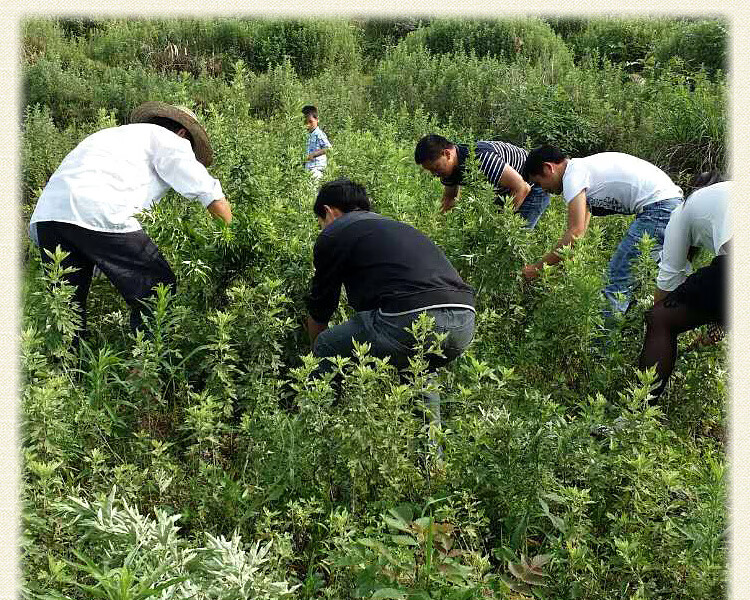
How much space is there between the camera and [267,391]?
338cm

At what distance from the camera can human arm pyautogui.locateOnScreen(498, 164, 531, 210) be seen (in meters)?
5.16

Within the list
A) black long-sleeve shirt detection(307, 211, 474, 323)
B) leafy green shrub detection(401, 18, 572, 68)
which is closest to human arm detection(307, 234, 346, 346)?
black long-sleeve shirt detection(307, 211, 474, 323)

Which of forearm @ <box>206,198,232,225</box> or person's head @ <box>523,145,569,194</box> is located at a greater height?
person's head @ <box>523,145,569,194</box>

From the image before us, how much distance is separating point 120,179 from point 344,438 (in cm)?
215

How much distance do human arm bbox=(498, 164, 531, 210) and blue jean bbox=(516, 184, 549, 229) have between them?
0.24 meters

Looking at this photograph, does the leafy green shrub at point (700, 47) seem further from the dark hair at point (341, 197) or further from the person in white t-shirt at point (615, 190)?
the dark hair at point (341, 197)

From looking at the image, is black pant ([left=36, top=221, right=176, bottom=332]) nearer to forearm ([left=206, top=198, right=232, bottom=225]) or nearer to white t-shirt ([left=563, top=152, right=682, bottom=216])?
forearm ([left=206, top=198, right=232, bottom=225])

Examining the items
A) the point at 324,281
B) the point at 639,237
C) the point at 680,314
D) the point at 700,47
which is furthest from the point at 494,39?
the point at 324,281

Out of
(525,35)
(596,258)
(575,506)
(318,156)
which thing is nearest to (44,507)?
(575,506)

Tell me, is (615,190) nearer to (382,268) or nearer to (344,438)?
(382,268)

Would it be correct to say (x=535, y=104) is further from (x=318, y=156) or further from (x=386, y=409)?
(x=386, y=409)

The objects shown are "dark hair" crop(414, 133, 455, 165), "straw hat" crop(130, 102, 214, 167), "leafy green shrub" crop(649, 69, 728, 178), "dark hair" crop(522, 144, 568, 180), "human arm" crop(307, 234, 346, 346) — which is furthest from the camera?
"leafy green shrub" crop(649, 69, 728, 178)

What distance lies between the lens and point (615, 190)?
4953 millimetres

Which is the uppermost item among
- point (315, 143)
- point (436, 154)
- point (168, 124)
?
point (168, 124)
